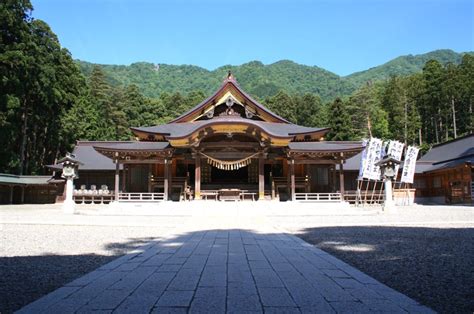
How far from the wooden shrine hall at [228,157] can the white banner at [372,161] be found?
745 mm

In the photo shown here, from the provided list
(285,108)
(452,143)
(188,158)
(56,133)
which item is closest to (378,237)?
(188,158)

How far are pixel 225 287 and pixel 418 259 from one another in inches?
142

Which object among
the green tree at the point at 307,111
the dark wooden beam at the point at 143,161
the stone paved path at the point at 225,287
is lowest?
the stone paved path at the point at 225,287

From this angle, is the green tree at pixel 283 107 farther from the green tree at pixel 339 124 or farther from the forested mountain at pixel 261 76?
the forested mountain at pixel 261 76

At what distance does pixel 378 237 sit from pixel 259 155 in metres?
12.8

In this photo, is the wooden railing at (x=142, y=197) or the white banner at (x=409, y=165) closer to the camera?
the wooden railing at (x=142, y=197)

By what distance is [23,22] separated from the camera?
2858cm

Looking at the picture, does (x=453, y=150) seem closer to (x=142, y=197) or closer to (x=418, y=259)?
(x=142, y=197)

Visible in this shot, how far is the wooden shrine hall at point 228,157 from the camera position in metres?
21.2

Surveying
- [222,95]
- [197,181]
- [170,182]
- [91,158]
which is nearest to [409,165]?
[222,95]

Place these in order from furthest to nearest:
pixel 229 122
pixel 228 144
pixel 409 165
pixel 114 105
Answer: pixel 114 105, pixel 409 165, pixel 228 144, pixel 229 122

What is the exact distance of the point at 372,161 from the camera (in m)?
21.7

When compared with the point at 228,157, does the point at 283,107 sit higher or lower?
higher

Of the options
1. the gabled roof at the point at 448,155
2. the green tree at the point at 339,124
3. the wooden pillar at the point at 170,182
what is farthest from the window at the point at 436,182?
the wooden pillar at the point at 170,182
